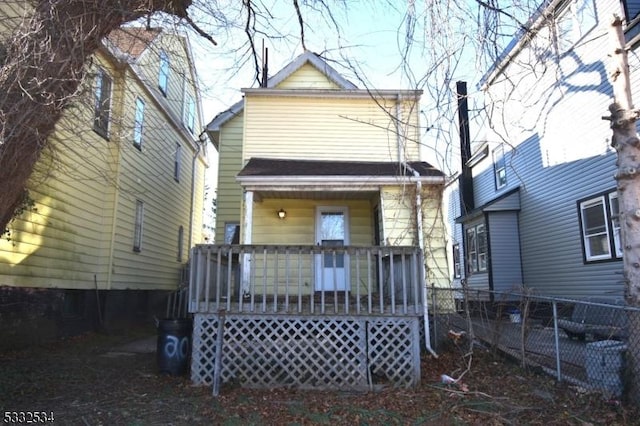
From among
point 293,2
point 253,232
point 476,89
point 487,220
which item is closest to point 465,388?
point 476,89

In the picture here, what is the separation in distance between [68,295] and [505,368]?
28.4 ft

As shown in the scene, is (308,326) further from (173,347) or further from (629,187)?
(629,187)

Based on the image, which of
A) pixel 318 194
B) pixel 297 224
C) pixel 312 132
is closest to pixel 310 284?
pixel 318 194

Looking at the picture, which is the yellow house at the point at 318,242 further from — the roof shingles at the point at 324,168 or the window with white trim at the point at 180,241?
the window with white trim at the point at 180,241

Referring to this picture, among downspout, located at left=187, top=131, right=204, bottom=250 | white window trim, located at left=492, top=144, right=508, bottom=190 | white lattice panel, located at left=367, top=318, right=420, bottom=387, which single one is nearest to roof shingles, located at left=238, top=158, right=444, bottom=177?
white lattice panel, located at left=367, top=318, right=420, bottom=387

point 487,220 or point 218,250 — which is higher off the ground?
point 487,220

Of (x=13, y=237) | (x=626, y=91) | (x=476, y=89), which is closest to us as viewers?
Result: (x=476, y=89)

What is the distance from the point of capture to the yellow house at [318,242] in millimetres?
6098

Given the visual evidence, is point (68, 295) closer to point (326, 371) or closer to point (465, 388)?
point (326, 371)

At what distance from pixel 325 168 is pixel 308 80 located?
3640mm

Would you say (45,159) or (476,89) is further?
(45,159)

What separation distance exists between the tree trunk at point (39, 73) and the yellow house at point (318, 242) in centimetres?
273

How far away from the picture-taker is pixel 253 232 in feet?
35.8

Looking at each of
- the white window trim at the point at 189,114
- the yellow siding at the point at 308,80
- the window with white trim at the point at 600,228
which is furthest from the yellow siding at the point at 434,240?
the white window trim at the point at 189,114
